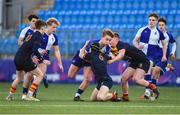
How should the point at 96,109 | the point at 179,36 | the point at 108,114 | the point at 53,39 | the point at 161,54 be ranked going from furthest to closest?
the point at 179,36
the point at 161,54
the point at 53,39
the point at 96,109
the point at 108,114

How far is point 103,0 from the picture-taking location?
108 feet

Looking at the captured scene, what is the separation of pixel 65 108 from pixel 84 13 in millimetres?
19010

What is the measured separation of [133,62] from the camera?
57.4ft

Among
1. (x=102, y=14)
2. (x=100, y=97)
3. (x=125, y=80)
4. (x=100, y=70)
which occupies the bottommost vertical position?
(x=100, y=97)

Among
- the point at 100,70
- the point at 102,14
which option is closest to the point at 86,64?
the point at 100,70

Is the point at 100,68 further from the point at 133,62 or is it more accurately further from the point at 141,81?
the point at 133,62

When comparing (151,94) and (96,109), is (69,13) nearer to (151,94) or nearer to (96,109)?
(151,94)

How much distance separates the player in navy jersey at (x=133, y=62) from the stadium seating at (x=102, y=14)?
10.8 meters

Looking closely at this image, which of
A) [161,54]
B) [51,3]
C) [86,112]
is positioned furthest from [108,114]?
[51,3]

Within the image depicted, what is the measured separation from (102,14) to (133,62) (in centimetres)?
1459

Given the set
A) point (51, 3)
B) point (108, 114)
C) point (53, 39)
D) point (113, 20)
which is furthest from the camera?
point (51, 3)

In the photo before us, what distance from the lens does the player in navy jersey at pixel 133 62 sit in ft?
54.6

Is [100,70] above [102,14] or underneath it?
underneath

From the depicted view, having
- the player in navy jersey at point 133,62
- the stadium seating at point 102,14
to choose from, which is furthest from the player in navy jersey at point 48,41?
the stadium seating at point 102,14
